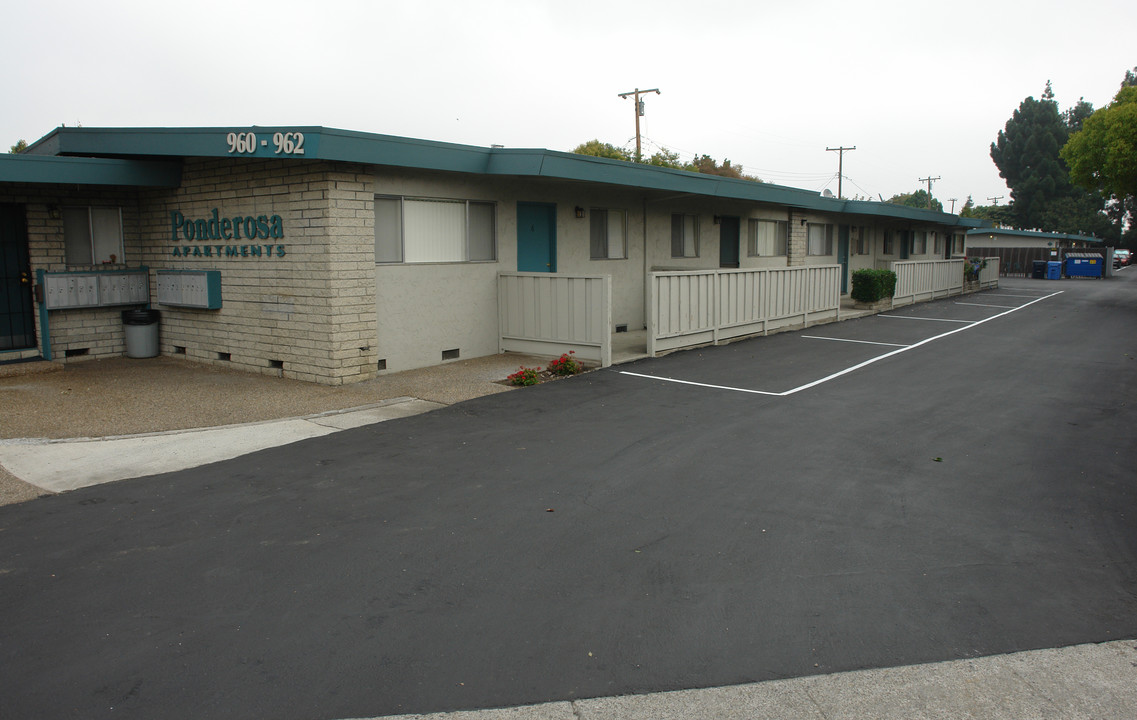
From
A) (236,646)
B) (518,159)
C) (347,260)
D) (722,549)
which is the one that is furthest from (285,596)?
(518,159)

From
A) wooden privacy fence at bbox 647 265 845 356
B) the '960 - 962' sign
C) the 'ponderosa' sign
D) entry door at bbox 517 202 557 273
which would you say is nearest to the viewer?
the '960 - 962' sign

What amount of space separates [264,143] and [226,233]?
250cm

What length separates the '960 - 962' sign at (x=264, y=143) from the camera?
33.2ft

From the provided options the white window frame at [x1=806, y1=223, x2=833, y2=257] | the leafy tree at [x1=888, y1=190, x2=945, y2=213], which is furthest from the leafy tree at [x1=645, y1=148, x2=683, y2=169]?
the leafy tree at [x1=888, y1=190, x2=945, y2=213]

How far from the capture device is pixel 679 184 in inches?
615

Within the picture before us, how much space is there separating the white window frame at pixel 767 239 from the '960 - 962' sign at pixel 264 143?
45.6 ft

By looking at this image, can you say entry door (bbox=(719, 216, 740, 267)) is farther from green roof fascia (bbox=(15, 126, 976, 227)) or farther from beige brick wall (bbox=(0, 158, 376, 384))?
beige brick wall (bbox=(0, 158, 376, 384))

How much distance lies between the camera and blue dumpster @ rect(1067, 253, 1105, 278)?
47.1 metres

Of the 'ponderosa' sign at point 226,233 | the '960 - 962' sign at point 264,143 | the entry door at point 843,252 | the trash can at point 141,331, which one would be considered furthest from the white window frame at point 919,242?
the '960 - 962' sign at point 264,143

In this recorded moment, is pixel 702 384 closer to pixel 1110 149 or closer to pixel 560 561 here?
pixel 560 561

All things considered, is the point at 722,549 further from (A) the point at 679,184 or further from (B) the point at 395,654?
(A) the point at 679,184

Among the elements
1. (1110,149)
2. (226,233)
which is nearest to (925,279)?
(1110,149)

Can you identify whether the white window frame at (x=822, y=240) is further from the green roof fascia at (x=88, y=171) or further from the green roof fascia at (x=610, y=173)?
the green roof fascia at (x=88, y=171)

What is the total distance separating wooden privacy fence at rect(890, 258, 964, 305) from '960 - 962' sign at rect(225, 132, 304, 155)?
19565mm
